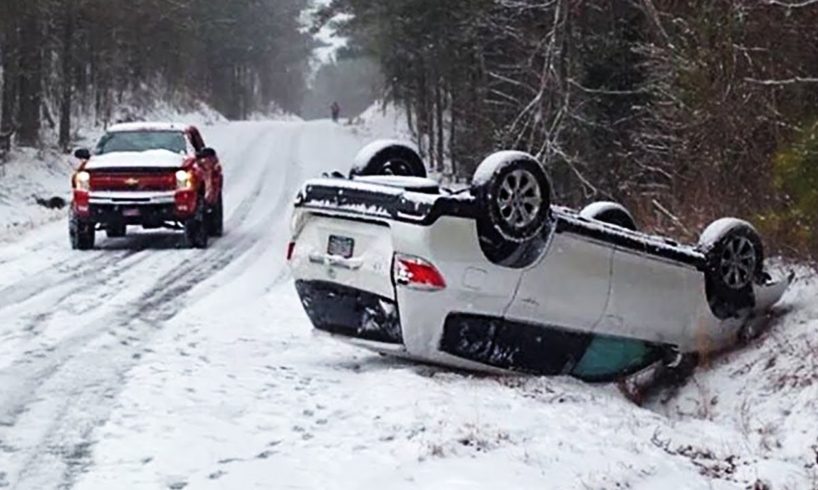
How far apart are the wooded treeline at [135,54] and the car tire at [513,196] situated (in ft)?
74.3

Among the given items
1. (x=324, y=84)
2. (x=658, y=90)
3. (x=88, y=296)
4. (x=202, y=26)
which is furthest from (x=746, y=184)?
(x=324, y=84)

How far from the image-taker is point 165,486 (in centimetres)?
555

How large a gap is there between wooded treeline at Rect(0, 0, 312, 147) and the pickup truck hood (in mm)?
12931

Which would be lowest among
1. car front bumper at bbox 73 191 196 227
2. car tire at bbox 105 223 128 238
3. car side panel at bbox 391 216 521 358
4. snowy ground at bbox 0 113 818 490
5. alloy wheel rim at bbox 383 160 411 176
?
car tire at bbox 105 223 128 238

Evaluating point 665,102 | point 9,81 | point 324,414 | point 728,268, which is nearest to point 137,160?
point 665,102

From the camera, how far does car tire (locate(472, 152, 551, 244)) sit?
7.86m

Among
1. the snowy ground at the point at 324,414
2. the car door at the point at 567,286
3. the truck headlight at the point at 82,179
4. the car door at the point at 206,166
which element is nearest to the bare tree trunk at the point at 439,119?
the car door at the point at 206,166

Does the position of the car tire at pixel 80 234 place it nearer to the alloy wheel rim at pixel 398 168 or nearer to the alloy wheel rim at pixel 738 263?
the alloy wheel rim at pixel 398 168

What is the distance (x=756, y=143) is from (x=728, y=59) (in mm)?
934

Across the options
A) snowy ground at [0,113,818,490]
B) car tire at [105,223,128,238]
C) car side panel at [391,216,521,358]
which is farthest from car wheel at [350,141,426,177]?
car tire at [105,223,128,238]

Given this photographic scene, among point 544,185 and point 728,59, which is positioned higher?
point 728,59

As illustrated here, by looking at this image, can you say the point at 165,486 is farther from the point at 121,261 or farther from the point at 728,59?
the point at 121,261

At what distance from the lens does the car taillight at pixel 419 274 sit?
772 cm

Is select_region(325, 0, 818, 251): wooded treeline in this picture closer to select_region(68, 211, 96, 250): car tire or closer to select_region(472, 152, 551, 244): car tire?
select_region(472, 152, 551, 244): car tire
